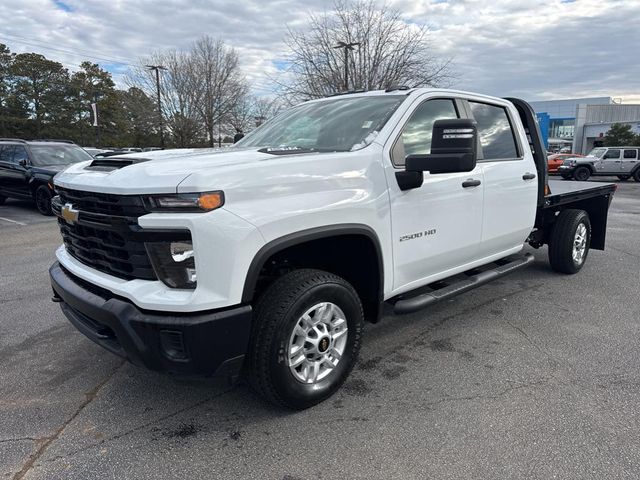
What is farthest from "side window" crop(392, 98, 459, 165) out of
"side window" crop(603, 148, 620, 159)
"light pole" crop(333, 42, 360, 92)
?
"side window" crop(603, 148, 620, 159)

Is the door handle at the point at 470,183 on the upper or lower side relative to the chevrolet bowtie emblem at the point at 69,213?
upper

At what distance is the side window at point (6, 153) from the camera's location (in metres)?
12.3

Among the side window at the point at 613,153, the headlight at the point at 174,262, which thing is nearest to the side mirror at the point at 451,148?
the headlight at the point at 174,262

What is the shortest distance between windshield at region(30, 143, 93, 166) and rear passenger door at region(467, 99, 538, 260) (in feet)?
35.6

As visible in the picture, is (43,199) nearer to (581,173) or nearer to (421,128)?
(421,128)

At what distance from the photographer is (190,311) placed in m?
2.30

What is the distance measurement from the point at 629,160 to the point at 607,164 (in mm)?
1048

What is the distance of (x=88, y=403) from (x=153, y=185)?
5.26 feet

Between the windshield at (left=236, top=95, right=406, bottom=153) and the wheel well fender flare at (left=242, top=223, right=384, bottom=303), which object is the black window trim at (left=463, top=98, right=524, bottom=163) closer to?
the windshield at (left=236, top=95, right=406, bottom=153)

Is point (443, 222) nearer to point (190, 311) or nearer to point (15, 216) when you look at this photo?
point (190, 311)

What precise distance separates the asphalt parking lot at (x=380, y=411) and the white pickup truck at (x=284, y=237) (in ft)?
1.11

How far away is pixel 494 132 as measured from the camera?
14.5ft

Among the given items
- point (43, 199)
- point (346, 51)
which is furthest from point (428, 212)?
point (346, 51)

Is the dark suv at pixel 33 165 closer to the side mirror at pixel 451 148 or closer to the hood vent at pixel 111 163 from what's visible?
the hood vent at pixel 111 163
